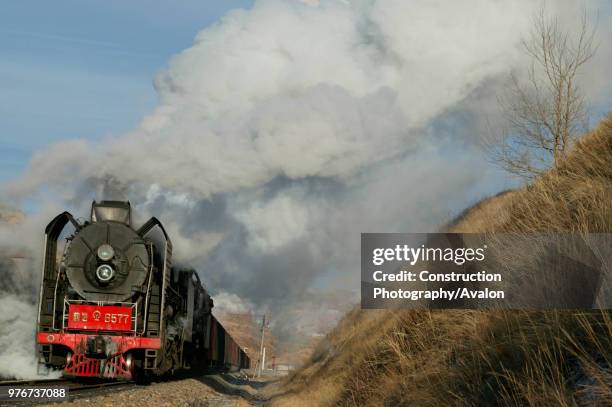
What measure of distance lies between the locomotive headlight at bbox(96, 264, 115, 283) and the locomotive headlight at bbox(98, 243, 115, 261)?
Answer: 0.78 ft

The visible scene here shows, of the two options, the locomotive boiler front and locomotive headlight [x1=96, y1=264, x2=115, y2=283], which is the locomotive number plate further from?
locomotive headlight [x1=96, y1=264, x2=115, y2=283]

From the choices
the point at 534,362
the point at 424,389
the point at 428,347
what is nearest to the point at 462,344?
the point at 424,389

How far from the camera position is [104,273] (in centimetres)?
1630

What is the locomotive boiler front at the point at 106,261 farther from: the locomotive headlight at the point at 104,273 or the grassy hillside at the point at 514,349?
the grassy hillside at the point at 514,349

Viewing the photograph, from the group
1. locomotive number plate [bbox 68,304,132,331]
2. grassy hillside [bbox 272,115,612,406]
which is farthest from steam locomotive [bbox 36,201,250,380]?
grassy hillside [bbox 272,115,612,406]

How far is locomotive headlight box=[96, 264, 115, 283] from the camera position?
53.4 feet

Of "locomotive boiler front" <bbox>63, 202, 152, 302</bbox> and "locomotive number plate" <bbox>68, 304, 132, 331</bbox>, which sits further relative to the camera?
"locomotive boiler front" <bbox>63, 202, 152, 302</bbox>

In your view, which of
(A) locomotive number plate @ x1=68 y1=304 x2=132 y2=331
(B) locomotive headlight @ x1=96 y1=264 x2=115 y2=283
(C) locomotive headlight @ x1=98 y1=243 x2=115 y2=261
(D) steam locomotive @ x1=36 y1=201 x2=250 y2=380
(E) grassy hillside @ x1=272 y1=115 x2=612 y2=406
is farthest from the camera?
(C) locomotive headlight @ x1=98 y1=243 x2=115 y2=261

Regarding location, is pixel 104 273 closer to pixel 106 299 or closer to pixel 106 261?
pixel 106 261

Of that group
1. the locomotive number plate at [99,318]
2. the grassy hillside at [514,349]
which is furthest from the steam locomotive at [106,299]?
the grassy hillside at [514,349]

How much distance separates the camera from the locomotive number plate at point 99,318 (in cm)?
1605

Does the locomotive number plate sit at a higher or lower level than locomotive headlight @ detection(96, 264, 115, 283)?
lower

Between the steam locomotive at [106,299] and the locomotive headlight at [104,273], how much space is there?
25mm

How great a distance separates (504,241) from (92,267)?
37.0ft
